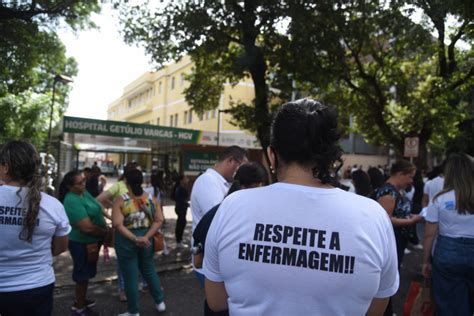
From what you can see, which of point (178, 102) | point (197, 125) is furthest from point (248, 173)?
point (178, 102)

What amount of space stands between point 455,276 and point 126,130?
1517 centimetres

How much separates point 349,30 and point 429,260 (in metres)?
8.66

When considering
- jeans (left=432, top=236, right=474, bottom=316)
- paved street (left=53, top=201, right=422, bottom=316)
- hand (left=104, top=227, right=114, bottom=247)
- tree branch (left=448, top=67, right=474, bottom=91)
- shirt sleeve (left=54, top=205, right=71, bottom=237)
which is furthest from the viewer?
tree branch (left=448, top=67, right=474, bottom=91)

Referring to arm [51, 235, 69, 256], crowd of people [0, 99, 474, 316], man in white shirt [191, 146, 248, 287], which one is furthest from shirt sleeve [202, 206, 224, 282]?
man in white shirt [191, 146, 248, 287]

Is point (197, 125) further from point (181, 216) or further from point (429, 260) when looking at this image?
point (429, 260)

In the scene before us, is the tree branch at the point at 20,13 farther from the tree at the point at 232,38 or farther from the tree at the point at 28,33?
the tree at the point at 232,38

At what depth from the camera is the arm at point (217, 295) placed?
1612 mm

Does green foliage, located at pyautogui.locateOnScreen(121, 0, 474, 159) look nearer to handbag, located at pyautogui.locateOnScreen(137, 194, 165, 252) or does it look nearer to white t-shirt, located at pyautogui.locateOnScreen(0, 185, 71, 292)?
handbag, located at pyautogui.locateOnScreen(137, 194, 165, 252)

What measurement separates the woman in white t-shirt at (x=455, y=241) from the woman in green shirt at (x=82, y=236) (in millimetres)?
3525

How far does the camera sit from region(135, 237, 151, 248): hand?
455cm

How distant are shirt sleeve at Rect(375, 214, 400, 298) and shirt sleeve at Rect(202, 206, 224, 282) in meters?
0.60

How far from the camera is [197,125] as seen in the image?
34438mm

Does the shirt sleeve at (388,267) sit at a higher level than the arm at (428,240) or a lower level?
higher

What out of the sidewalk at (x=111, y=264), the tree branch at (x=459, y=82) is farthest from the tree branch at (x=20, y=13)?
the tree branch at (x=459, y=82)
